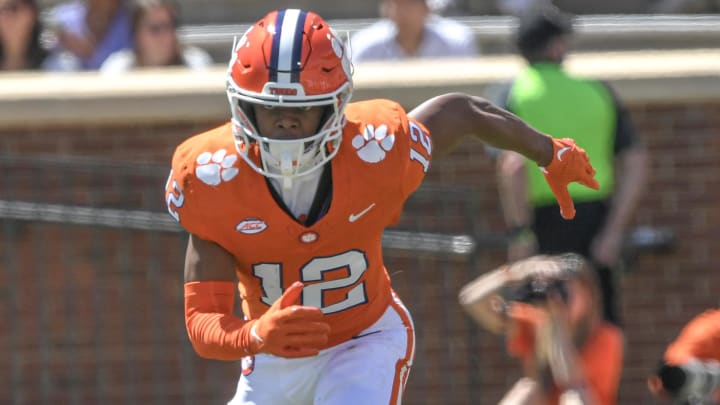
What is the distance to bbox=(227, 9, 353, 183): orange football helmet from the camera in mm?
4422

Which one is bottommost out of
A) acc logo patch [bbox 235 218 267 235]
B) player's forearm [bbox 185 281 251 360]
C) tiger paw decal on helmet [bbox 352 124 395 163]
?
player's forearm [bbox 185 281 251 360]

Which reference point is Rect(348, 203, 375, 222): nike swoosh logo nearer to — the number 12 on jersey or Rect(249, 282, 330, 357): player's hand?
the number 12 on jersey

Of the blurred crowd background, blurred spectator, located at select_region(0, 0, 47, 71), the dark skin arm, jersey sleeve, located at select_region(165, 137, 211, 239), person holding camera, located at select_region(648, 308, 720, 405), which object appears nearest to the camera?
jersey sleeve, located at select_region(165, 137, 211, 239)

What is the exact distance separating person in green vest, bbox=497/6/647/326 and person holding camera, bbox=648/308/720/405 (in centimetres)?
140

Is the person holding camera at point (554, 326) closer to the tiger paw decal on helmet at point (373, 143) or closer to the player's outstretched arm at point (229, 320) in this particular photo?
the tiger paw decal on helmet at point (373, 143)

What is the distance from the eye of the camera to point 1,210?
7797 mm

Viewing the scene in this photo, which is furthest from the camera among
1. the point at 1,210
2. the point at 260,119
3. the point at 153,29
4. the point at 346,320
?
the point at 153,29

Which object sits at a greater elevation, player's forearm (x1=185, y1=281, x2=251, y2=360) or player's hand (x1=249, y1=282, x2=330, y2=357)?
player's hand (x1=249, y1=282, x2=330, y2=357)

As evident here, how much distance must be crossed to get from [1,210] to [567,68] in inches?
119

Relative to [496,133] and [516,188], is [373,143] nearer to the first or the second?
[496,133]

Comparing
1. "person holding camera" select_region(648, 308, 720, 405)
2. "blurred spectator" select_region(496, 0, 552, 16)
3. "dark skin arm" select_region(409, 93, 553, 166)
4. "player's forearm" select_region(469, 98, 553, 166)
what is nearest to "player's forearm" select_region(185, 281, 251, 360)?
"dark skin arm" select_region(409, 93, 553, 166)

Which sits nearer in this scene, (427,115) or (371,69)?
(427,115)

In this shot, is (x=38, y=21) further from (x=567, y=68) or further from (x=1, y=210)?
(x=567, y=68)

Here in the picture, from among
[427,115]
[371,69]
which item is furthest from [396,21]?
A: [427,115]
